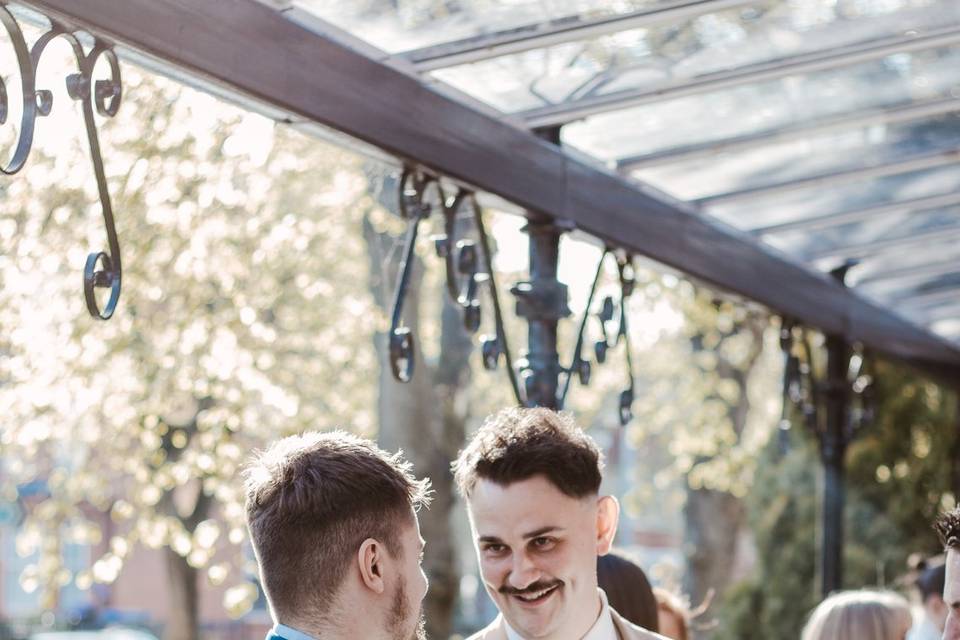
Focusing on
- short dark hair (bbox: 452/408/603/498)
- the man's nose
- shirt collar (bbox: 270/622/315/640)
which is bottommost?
shirt collar (bbox: 270/622/315/640)

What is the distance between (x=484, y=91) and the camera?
3.81m

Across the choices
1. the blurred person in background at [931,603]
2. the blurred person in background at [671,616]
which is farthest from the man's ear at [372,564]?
the blurred person in background at [931,603]

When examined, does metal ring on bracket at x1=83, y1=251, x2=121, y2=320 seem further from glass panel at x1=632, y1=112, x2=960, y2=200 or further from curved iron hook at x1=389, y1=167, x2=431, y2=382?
glass panel at x1=632, y1=112, x2=960, y2=200

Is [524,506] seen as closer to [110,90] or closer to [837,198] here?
[110,90]

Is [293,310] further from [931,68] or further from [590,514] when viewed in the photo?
[590,514]

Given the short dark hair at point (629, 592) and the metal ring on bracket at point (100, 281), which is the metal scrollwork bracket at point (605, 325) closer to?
the short dark hair at point (629, 592)

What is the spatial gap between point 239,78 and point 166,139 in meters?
5.33

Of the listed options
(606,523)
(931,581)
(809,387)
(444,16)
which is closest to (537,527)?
(606,523)

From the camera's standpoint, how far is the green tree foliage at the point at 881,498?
11422mm

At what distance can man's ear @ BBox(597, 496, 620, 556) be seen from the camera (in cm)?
306

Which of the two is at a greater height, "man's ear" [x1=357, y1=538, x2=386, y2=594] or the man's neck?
"man's ear" [x1=357, y1=538, x2=386, y2=594]

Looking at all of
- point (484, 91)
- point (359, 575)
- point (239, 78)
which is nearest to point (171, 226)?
point (484, 91)

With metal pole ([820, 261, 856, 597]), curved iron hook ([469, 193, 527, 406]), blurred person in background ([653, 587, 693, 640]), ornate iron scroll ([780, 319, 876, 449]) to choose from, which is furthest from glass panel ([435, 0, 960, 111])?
metal pole ([820, 261, 856, 597])

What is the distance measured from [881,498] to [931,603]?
20.7 feet
